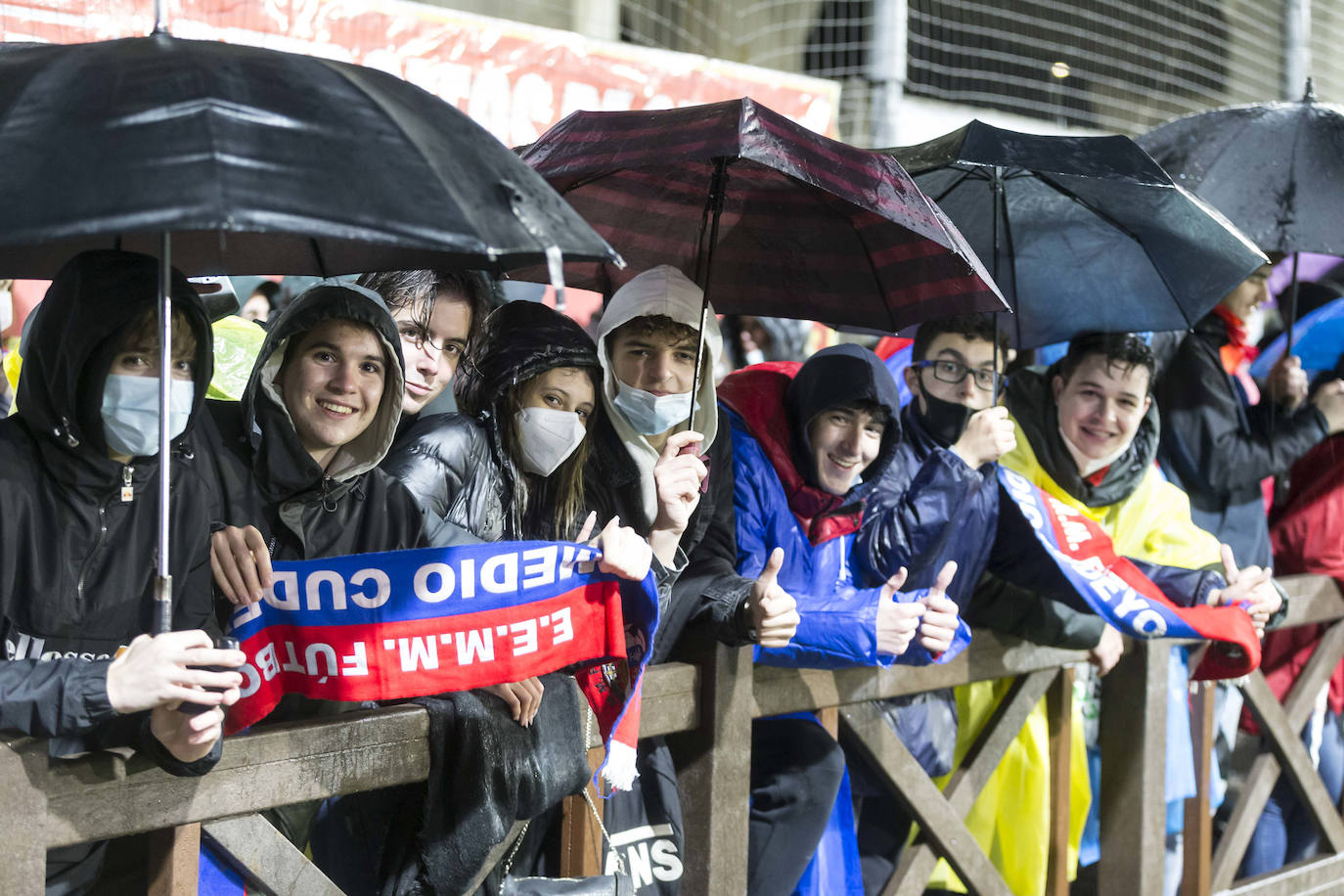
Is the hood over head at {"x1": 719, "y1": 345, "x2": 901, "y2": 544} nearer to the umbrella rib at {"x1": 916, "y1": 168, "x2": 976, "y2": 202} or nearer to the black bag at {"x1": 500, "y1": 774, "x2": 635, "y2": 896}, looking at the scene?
the umbrella rib at {"x1": 916, "y1": 168, "x2": 976, "y2": 202}

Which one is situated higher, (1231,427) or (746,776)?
(1231,427)

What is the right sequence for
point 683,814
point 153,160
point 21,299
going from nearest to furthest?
point 153,160 → point 683,814 → point 21,299

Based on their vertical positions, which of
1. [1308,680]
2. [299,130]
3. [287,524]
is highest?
[299,130]

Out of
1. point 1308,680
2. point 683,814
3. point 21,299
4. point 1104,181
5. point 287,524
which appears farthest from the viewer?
point 1308,680

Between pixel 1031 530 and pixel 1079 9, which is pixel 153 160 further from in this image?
pixel 1079 9

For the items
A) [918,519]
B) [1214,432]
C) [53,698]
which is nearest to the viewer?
[53,698]

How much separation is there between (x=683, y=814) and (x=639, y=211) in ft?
4.62

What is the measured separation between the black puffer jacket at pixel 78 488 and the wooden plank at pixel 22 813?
0.12 m

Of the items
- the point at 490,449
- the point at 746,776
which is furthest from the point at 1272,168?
the point at 490,449

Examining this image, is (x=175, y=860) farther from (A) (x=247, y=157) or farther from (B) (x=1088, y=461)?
(B) (x=1088, y=461)

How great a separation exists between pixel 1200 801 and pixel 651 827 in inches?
85.1

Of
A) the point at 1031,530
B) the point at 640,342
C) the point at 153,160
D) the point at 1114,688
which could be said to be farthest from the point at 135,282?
the point at 1114,688

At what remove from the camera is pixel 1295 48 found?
9195 mm

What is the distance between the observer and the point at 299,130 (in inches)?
66.7
